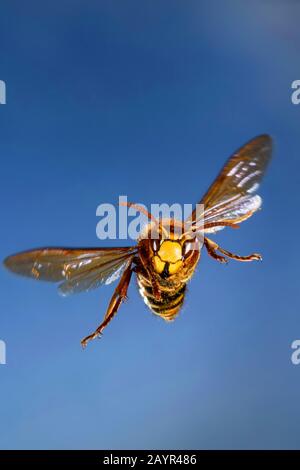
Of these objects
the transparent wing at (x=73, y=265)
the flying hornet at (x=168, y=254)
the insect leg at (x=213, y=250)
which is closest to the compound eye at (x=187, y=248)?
the flying hornet at (x=168, y=254)

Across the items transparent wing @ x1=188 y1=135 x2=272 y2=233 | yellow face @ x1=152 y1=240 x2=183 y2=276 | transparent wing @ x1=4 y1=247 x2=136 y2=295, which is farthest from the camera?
transparent wing @ x1=188 y1=135 x2=272 y2=233

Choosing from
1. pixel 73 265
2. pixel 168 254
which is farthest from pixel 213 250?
pixel 73 265

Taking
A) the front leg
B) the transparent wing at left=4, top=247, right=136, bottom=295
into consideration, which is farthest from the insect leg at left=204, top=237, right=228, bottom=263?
the transparent wing at left=4, top=247, right=136, bottom=295

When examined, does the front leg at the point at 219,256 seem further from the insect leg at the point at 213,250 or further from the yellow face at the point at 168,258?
the yellow face at the point at 168,258

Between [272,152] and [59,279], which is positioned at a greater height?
[272,152]

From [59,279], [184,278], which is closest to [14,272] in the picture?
[59,279]

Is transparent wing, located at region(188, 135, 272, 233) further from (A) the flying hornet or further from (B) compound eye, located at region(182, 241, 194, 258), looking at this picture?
(B) compound eye, located at region(182, 241, 194, 258)

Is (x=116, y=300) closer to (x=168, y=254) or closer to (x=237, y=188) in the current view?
(x=168, y=254)

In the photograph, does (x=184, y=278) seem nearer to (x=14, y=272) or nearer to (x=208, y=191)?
(x=208, y=191)

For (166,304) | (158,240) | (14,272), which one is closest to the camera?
(14,272)
